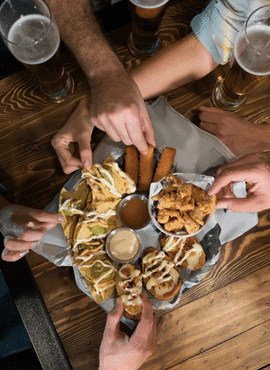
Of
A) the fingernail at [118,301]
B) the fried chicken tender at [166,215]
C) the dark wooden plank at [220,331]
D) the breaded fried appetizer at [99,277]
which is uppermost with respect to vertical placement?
the fried chicken tender at [166,215]

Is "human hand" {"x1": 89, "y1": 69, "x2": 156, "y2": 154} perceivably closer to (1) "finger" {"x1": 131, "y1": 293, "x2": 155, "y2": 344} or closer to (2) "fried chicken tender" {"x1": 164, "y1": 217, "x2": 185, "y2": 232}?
(2) "fried chicken tender" {"x1": 164, "y1": 217, "x2": 185, "y2": 232}

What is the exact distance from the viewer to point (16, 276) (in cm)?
145

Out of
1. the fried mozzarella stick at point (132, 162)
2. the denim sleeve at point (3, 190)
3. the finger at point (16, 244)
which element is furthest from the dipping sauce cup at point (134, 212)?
the denim sleeve at point (3, 190)

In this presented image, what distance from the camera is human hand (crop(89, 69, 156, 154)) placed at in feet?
3.89

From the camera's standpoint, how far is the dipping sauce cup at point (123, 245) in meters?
1.45

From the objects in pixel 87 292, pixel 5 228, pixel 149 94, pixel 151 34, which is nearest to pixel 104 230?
pixel 87 292

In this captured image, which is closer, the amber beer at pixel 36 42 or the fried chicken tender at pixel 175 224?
→ the amber beer at pixel 36 42

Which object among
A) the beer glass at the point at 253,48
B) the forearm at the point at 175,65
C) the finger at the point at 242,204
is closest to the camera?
the beer glass at the point at 253,48

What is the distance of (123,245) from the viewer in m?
1.45

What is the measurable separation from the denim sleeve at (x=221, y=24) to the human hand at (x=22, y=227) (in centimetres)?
112

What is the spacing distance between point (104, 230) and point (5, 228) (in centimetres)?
48

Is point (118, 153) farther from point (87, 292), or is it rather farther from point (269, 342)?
point (269, 342)

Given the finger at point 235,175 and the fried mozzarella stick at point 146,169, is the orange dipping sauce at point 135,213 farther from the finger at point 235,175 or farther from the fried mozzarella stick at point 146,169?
the finger at point 235,175

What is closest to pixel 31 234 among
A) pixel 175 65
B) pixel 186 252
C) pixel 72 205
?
pixel 72 205
